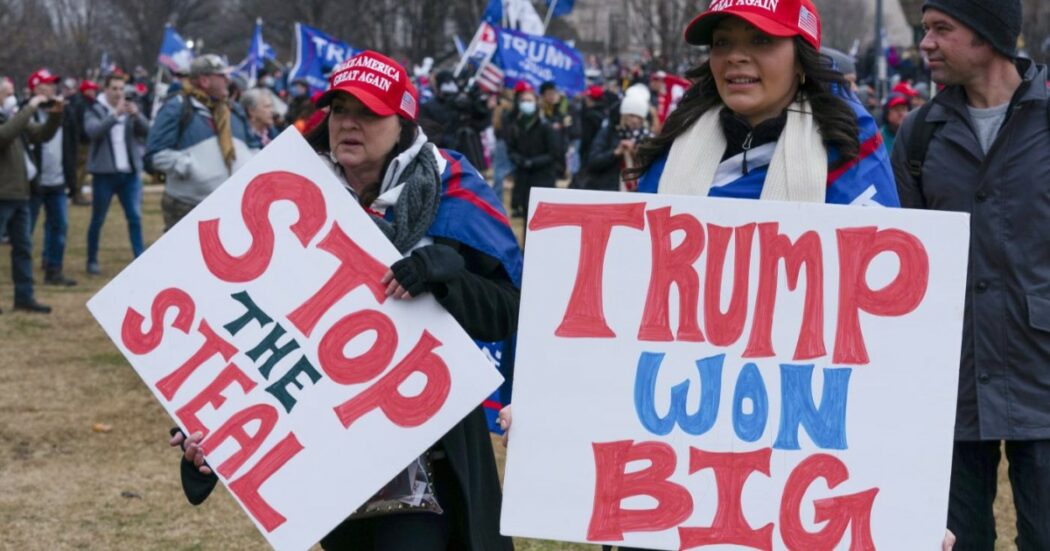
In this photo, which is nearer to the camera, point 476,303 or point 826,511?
point 826,511

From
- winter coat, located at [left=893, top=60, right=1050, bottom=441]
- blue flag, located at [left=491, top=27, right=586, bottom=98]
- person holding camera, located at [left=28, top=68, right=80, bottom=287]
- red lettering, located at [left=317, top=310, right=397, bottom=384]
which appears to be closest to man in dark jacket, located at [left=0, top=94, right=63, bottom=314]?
person holding camera, located at [left=28, top=68, right=80, bottom=287]

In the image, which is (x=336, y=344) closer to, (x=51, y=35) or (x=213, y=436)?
(x=213, y=436)

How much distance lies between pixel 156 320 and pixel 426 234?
0.68m

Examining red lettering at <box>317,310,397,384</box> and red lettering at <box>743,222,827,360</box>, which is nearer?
red lettering at <box>743,222,827,360</box>

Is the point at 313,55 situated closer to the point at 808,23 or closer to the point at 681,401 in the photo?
the point at 808,23

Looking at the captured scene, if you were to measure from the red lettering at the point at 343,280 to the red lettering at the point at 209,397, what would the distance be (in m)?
0.18

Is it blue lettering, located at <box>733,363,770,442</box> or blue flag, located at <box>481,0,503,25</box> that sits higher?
blue lettering, located at <box>733,363,770,442</box>

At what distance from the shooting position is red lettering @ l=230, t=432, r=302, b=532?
11.4 feet

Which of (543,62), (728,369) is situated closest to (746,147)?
(728,369)

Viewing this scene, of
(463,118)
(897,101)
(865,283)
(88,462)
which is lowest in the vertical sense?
(88,462)

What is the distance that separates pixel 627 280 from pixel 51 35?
126 feet

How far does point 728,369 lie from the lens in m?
3.13

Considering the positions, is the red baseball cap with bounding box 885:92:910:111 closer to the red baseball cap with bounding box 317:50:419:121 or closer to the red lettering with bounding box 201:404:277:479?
the red baseball cap with bounding box 317:50:419:121

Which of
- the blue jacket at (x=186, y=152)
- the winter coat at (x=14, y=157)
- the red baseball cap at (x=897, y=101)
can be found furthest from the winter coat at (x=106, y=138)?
the red baseball cap at (x=897, y=101)
